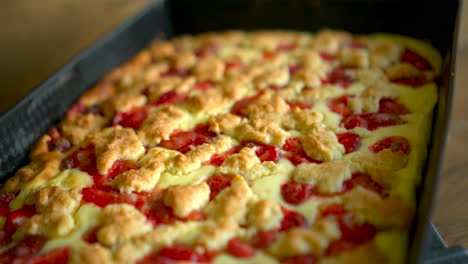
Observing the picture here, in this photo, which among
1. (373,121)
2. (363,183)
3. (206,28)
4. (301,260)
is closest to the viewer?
(301,260)

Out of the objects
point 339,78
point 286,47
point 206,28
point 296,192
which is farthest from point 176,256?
point 206,28

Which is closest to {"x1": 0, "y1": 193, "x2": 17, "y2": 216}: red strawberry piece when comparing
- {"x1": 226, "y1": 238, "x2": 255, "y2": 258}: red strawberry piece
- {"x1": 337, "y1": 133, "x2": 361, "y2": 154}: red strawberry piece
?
{"x1": 226, "y1": 238, "x2": 255, "y2": 258}: red strawberry piece

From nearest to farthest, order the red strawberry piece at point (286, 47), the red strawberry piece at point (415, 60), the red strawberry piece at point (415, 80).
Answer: the red strawberry piece at point (415, 80) → the red strawberry piece at point (415, 60) → the red strawberry piece at point (286, 47)

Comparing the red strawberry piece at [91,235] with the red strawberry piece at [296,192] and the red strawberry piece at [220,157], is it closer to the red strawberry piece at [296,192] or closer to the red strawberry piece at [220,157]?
the red strawberry piece at [220,157]

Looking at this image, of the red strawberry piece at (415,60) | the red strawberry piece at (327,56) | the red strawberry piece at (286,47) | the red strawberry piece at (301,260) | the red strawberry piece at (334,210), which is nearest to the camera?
the red strawberry piece at (301,260)

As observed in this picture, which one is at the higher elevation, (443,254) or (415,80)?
(415,80)

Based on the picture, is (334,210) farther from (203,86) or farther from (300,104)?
(203,86)

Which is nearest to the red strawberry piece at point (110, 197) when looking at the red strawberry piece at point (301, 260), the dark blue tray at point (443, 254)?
the red strawberry piece at point (301, 260)
